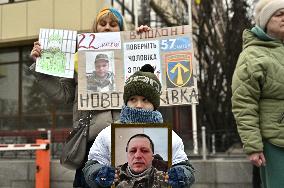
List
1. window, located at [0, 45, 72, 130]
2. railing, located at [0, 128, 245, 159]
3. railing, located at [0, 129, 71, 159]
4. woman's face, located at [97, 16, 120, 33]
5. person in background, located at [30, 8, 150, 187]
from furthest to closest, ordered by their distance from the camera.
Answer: window, located at [0, 45, 72, 130]
railing, located at [0, 129, 71, 159]
railing, located at [0, 128, 245, 159]
woman's face, located at [97, 16, 120, 33]
person in background, located at [30, 8, 150, 187]

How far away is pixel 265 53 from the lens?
322cm

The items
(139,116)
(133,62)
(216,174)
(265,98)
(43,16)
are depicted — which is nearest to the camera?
(139,116)

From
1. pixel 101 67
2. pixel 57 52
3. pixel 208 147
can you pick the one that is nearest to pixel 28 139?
pixel 208 147

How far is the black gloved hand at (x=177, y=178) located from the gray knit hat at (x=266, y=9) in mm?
1444

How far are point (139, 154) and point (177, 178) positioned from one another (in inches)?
9.6

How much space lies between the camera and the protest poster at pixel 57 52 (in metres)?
3.54

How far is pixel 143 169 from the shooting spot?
2480 mm

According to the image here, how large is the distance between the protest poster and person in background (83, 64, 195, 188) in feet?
3.24

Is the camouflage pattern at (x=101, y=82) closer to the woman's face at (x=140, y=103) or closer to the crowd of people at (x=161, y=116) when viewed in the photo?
the crowd of people at (x=161, y=116)

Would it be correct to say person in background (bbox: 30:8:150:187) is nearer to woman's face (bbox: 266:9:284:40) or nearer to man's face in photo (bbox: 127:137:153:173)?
man's face in photo (bbox: 127:137:153:173)

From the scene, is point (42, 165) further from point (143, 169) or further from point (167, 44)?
point (143, 169)

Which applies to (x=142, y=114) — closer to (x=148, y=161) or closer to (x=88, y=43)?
(x=148, y=161)

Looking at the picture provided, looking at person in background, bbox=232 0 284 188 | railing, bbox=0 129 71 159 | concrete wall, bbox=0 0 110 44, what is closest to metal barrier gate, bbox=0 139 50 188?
railing, bbox=0 129 71 159

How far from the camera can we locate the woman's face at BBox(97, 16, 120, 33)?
3.52 meters
